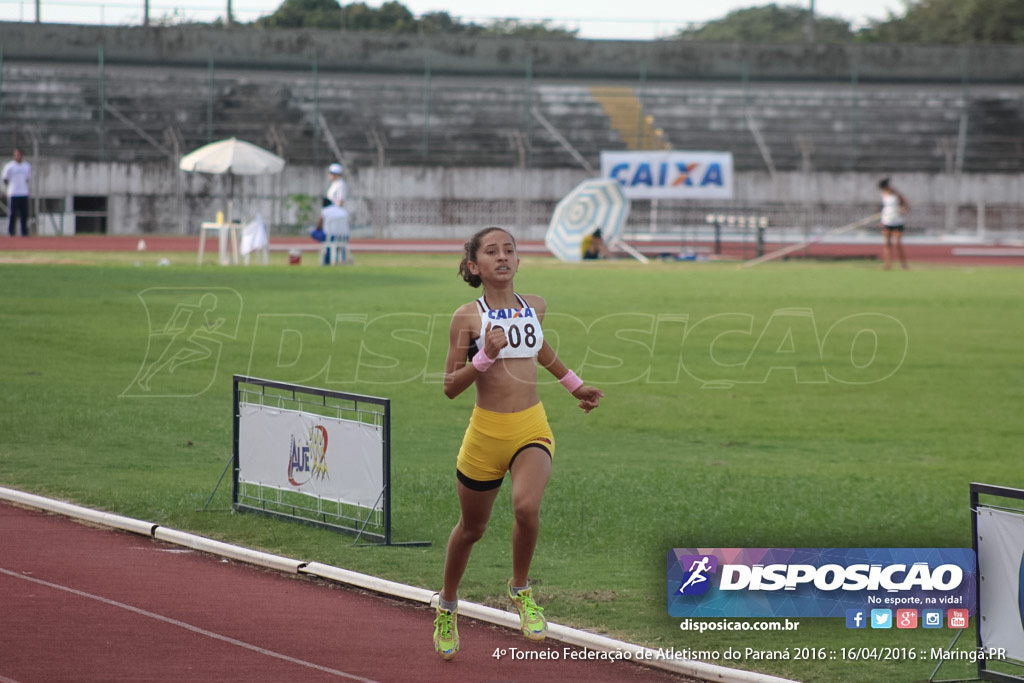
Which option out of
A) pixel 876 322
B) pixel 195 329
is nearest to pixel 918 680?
pixel 195 329

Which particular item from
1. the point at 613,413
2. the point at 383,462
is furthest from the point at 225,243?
the point at 383,462

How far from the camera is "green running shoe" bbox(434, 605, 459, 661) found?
6.13 m

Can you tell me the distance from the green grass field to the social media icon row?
0.21 feet

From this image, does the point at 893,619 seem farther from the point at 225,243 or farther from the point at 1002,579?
the point at 225,243

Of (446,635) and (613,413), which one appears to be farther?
(613,413)

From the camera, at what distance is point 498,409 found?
6.08 metres

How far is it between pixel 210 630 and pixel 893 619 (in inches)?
138

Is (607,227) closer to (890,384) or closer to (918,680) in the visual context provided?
(890,384)

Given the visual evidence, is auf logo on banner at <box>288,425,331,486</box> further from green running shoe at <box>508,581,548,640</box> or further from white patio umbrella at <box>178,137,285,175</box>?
white patio umbrella at <box>178,137,285,175</box>

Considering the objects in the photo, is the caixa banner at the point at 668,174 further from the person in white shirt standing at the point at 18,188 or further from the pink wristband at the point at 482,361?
the pink wristband at the point at 482,361

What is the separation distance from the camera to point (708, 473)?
1079 centimetres

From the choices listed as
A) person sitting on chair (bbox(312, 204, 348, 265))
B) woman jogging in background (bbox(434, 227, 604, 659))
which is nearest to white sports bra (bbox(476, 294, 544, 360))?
woman jogging in background (bbox(434, 227, 604, 659))

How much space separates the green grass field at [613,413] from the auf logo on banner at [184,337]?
0.09 m

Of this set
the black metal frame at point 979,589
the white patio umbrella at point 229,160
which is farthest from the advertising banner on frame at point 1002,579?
the white patio umbrella at point 229,160
